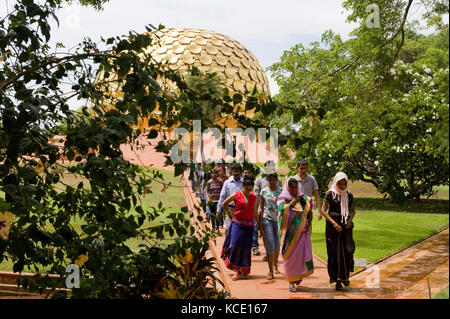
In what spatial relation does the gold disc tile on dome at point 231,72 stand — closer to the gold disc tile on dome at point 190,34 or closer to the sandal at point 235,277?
the gold disc tile on dome at point 190,34

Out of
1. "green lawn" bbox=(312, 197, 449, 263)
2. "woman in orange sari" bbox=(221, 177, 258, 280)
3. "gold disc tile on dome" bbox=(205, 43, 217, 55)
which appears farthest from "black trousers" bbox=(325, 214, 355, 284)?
"gold disc tile on dome" bbox=(205, 43, 217, 55)

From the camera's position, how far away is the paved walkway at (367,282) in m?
6.75

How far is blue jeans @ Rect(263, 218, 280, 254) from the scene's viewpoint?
781cm

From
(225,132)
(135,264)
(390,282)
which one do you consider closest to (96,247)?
(135,264)

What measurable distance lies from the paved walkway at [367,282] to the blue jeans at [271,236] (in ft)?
1.34

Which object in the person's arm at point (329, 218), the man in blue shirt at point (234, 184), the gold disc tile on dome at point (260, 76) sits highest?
the gold disc tile on dome at point (260, 76)

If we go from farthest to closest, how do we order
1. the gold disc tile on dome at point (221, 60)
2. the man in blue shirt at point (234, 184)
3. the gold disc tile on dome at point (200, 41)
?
the gold disc tile on dome at point (200, 41)
the gold disc tile on dome at point (221, 60)
the man in blue shirt at point (234, 184)

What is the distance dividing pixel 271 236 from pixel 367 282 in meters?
1.46

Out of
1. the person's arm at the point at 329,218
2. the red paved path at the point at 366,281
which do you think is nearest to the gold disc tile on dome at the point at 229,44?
the red paved path at the point at 366,281

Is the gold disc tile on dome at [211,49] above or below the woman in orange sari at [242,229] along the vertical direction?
above

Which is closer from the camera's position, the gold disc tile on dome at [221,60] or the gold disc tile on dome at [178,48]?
the gold disc tile on dome at [178,48]

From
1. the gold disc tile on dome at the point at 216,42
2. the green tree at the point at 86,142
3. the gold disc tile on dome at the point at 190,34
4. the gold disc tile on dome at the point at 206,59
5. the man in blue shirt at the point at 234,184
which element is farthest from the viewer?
the gold disc tile on dome at the point at 216,42

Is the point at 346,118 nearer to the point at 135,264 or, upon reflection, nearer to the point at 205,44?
the point at 135,264

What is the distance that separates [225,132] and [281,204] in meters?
3.65
